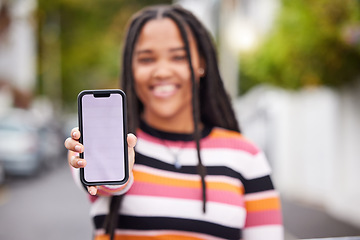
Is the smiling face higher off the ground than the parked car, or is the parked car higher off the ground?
the smiling face

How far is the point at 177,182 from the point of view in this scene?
1640 millimetres

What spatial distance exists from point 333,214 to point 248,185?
726cm

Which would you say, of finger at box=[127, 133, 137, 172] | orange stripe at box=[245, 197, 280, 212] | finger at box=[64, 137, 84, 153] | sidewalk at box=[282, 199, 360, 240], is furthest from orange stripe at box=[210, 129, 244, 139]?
sidewalk at box=[282, 199, 360, 240]

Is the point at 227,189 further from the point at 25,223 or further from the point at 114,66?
→ the point at 114,66

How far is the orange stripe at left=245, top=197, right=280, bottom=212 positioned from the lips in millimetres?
476

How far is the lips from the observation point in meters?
1.69

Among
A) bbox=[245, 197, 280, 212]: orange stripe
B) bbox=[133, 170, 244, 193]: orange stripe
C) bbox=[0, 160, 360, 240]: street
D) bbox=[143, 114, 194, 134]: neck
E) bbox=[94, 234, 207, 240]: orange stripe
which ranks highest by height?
bbox=[143, 114, 194, 134]: neck

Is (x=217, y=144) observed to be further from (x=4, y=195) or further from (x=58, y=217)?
(x=4, y=195)

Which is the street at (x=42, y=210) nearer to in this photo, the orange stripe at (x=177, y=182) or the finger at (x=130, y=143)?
the orange stripe at (x=177, y=182)

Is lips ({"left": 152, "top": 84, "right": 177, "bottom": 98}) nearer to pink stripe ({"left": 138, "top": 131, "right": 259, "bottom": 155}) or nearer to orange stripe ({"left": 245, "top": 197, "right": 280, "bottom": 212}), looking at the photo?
pink stripe ({"left": 138, "top": 131, "right": 259, "bottom": 155})

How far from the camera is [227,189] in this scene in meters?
1.65

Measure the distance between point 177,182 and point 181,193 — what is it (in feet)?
0.14

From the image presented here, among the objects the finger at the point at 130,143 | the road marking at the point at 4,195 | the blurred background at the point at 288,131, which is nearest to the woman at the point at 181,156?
the finger at the point at 130,143

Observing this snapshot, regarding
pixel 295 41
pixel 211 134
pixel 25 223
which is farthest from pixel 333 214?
pixel 211 134
